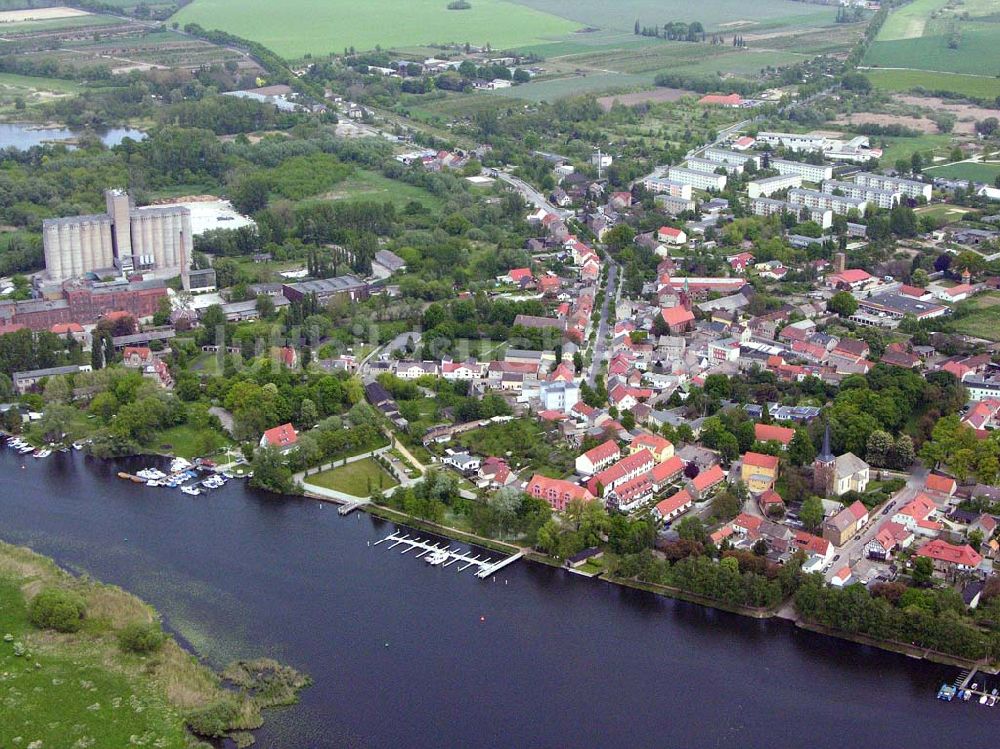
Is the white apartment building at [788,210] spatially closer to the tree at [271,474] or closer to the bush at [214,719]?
the tree at [271,474]

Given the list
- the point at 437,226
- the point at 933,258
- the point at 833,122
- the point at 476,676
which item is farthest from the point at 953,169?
the point at 476,676

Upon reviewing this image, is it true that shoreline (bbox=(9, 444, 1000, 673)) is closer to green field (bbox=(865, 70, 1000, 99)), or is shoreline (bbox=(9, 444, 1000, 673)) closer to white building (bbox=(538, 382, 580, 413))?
white building (bbox=(538, 382, 580, 413))

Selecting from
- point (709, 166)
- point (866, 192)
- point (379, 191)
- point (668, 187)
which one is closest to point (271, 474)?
point (379, 191)

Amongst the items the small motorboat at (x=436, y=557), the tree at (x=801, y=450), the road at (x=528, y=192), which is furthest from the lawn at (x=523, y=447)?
the road at (x=528, y=192)

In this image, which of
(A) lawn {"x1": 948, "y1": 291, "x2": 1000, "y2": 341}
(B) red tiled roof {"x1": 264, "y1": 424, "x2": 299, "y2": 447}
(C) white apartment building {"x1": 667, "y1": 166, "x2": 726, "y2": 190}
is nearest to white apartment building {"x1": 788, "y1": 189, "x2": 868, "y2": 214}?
(C) white apartment building {"x1": 667, "y1": 166, "x2": 726, "y2": 190}

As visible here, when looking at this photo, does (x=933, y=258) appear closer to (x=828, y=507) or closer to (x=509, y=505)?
(x=828, y=507)

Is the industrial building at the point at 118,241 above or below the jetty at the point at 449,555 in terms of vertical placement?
above
